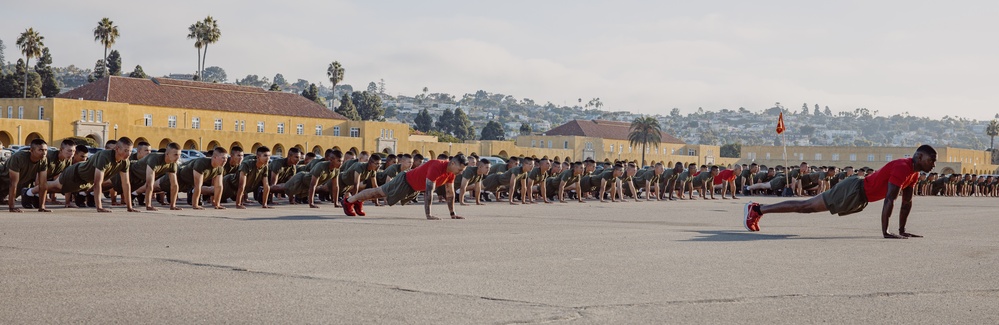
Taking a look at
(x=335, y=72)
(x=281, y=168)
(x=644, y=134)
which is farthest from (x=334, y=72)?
(x=281, y=168)

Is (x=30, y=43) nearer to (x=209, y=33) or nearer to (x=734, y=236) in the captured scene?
(x=209, y=33)

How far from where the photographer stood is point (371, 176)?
→ 23.0m

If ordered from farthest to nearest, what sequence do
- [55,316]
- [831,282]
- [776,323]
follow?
[831,282]
[776,323]
[55,316]

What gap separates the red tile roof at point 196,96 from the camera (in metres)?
105

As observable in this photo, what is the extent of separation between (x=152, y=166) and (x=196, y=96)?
9833cm

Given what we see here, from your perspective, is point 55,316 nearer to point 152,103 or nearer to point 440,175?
point 440,175

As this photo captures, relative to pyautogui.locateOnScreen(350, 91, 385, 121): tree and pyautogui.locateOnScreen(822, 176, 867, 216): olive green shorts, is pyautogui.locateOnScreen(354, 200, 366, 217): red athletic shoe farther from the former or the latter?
pyautogui.locateOnScreen(350, 91, 385, 121): tree

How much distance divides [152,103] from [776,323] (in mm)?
106578

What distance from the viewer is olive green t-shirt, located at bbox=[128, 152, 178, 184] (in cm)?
1850

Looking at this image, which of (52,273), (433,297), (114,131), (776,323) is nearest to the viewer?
(776,323)

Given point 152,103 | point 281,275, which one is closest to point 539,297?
point 281,275

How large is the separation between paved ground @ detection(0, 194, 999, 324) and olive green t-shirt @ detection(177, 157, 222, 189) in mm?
4178

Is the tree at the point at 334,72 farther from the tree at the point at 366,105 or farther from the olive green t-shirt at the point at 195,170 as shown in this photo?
the olive green t-shirt at the point at 195,170

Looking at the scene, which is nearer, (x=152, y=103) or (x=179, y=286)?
(x=179, y=286)
